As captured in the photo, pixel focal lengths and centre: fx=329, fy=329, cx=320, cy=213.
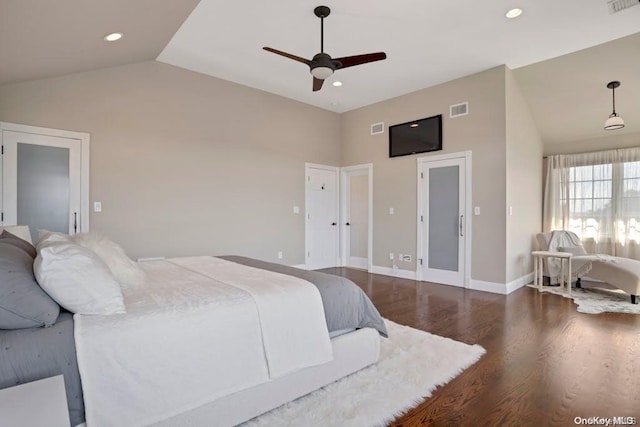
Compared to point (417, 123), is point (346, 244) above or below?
below

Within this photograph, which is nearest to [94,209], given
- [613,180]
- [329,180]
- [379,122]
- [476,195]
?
[329,180]

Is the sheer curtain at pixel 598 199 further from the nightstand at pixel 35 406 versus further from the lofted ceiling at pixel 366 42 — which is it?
the nightstand at pixel 35 406

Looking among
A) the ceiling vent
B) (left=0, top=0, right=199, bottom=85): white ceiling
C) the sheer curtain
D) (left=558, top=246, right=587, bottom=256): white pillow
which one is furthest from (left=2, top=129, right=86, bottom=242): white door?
the sheer curtain

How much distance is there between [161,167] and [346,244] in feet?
12.6

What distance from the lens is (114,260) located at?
2127mm

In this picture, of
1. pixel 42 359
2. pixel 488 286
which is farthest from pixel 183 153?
pixel 488 286

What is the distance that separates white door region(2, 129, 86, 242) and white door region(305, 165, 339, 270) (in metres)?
3.55

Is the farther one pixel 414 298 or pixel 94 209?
pixel 414 298

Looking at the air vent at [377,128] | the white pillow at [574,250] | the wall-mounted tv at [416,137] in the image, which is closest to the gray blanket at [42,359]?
the wall-mounted tv at [416,137]

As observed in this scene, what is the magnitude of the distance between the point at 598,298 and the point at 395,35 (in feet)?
13.8

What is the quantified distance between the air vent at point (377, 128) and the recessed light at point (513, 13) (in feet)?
9.23

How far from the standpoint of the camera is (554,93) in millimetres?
4910

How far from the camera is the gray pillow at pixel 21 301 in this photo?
1.28m

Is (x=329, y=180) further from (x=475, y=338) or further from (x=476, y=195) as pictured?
(x=475, y=338)
